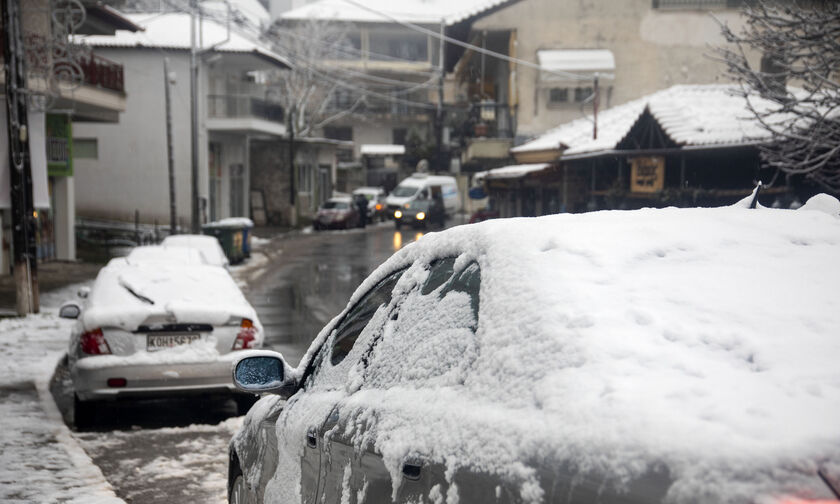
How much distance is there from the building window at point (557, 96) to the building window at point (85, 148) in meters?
19.7

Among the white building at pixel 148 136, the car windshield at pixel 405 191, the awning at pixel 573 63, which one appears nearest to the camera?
the awning at pixel 573 63

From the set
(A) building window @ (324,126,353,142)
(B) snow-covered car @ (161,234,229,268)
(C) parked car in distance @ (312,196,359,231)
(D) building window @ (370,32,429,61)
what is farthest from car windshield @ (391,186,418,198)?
(B) snow-covered car @ (161,234,229,268)

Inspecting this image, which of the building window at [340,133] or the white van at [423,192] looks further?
the building window at [340,133]

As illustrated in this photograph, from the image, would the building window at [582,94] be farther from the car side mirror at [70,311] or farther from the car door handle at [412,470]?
the car door handle at [412,470]

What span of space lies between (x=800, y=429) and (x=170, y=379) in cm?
670

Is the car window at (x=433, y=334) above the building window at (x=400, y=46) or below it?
below

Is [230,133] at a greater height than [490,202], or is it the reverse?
[230,133]

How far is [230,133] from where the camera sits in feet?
136

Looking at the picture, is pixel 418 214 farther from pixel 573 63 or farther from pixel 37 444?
pixel 37 444

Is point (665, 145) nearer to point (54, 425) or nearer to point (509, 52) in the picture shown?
point (54, 425)

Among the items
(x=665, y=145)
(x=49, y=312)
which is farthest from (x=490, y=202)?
(x=49, y=312)

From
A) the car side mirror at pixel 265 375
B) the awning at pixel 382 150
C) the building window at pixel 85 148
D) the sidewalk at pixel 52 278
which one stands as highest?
the awning at pixel 382 150

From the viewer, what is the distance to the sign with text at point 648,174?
19.0m

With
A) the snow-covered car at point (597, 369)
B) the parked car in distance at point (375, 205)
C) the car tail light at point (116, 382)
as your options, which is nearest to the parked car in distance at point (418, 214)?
the parked car in distance at point (375, 205)
